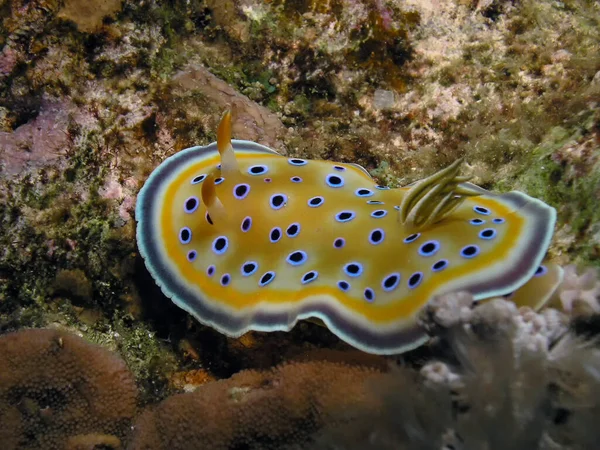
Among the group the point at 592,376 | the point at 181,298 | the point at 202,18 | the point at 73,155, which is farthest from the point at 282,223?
the point at 202,18

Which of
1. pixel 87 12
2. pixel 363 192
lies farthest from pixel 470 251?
pixel 87 12

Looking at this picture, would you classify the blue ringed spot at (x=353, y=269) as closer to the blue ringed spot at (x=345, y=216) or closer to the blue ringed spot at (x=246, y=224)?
the blue ringed spot at (x=345, y=216)

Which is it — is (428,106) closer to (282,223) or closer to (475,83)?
(475,83)

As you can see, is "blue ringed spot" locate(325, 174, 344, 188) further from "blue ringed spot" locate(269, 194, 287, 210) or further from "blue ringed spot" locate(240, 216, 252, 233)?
"blue ringed spot" locate(240, 216, 252, 233)

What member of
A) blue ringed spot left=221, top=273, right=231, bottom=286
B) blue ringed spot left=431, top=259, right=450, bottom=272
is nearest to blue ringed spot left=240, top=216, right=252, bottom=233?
blue ringed spot left=221, top=273, right=231, bottom=286

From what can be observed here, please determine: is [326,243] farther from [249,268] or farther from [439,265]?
[439,265]
